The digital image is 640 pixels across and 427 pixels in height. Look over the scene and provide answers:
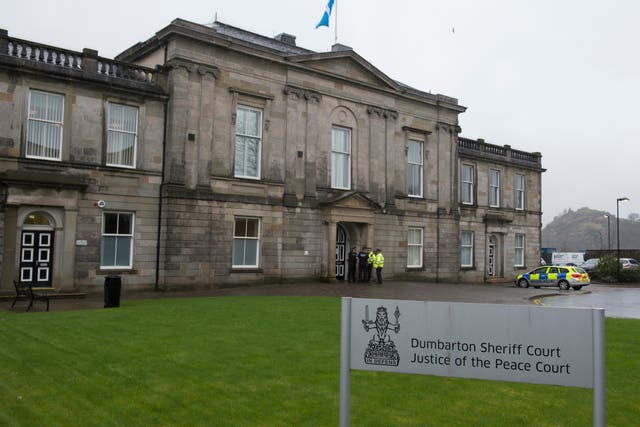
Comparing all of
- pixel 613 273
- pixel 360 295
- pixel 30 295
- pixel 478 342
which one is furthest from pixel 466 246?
pixel 478 342

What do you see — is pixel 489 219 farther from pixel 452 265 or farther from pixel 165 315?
pixel 165 315

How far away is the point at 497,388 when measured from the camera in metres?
Result: 8.34

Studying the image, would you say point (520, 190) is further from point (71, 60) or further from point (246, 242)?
point (71, 60)

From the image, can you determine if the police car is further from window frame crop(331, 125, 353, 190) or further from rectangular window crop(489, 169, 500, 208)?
window frame crop(331, 125, 353, 190)

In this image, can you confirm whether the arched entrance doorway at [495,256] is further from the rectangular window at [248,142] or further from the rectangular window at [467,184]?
the rectangular window at [248,142]

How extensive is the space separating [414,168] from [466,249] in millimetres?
7990

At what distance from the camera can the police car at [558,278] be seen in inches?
1364

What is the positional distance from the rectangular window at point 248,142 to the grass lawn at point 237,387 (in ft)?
48.8

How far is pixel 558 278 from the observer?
35.2 m

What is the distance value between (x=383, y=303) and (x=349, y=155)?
25394 mm

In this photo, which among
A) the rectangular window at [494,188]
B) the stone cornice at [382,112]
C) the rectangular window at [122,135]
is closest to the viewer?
the rectangular window at [122,135]

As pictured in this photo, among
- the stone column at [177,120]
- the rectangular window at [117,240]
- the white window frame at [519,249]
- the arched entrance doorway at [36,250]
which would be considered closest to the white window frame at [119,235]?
the rectangular window at [117,240]

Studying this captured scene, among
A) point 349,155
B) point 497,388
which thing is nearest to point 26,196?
point 349,155

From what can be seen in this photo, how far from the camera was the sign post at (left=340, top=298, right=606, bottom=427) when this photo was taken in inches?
187
